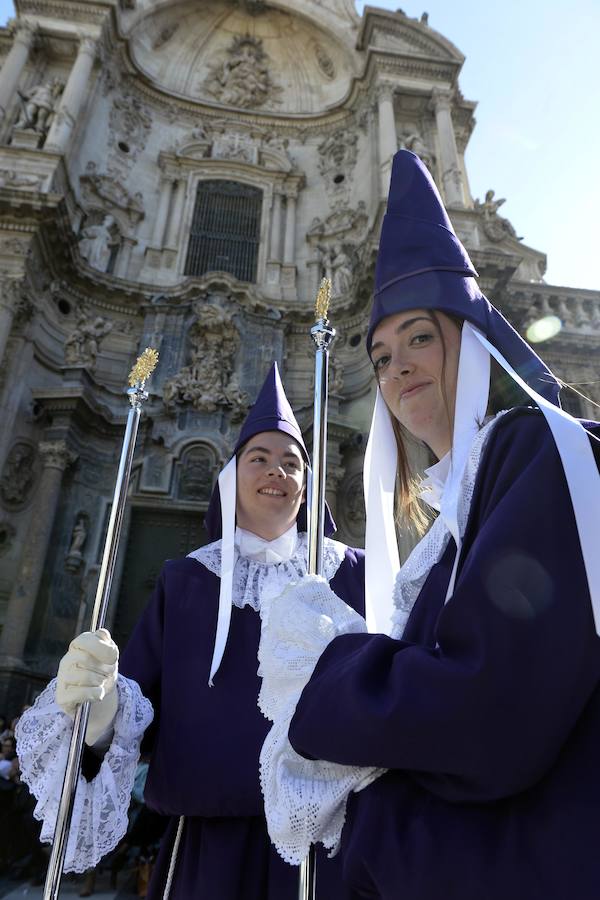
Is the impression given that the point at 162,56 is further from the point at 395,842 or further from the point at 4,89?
the point at 395,842

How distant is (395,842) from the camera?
3.45 ft

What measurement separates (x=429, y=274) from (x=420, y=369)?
0.86 ft

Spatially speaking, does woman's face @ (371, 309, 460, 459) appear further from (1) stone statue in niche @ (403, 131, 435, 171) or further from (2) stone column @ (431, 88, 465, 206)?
(1) stone statue in niche @ (403, 131, 435, 171)

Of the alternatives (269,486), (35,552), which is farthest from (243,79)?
(269,486)

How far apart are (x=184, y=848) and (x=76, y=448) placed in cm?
1004

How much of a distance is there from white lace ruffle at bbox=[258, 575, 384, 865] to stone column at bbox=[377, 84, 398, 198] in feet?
45.3

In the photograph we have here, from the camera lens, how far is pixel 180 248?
1530cm

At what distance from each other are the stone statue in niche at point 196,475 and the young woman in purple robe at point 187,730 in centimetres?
852

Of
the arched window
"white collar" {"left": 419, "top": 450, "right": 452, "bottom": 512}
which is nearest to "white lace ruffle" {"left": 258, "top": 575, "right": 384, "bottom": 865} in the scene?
"white collar" {"left": 419, "top": 450, "right": 452, "bottom": 512}

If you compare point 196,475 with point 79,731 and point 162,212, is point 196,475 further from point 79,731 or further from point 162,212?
point 79,731

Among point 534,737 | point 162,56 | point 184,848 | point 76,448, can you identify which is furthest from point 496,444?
point 162,56

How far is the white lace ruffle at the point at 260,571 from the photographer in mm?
2906

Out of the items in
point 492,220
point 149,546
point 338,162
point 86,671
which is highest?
point 338,162

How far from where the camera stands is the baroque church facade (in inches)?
435
